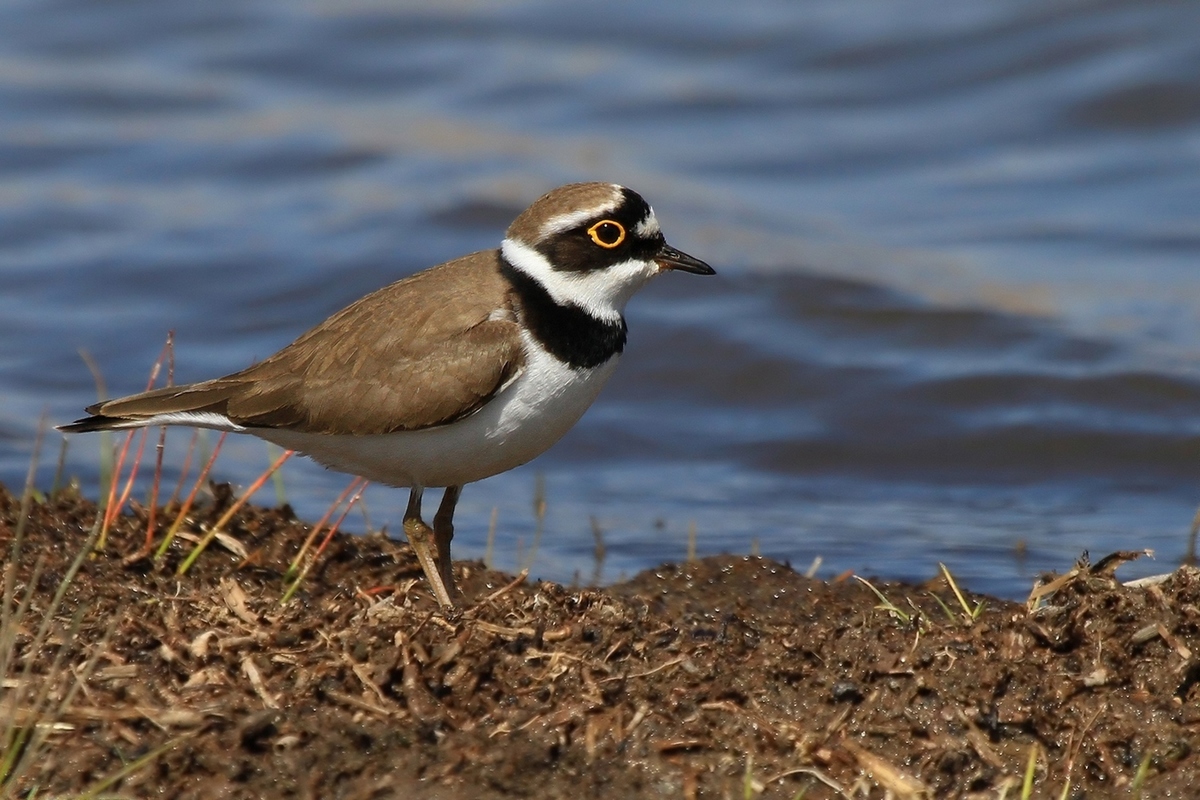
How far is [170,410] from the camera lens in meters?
6.52

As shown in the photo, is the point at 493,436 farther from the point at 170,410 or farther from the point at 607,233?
the point at 170,410

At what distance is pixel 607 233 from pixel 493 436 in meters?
1.03

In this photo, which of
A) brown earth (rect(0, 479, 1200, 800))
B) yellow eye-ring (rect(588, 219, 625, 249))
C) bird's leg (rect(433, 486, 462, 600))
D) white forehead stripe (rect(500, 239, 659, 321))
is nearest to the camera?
brown earth (rect(0, 479, 1200, 800))

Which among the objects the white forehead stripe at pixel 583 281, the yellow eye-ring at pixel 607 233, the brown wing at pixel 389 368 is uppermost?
the yellow eye-ring at pixel 607 233

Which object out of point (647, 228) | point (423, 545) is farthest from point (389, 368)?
point (647, 228)

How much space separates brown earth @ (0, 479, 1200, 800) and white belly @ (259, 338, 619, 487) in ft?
2.63

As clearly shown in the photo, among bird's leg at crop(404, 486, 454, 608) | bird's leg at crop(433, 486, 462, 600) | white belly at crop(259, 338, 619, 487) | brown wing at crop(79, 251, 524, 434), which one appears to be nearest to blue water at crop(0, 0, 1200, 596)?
bird's leg at crop(433, 486, 462, 600)

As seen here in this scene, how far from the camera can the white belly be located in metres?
6.07

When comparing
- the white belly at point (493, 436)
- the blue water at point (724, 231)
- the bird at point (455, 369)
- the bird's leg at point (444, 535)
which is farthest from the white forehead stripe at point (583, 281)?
the blue water at point (724, 231)

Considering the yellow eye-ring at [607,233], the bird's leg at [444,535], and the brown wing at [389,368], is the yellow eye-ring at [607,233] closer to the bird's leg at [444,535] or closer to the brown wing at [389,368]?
the brown wing at [389,368]

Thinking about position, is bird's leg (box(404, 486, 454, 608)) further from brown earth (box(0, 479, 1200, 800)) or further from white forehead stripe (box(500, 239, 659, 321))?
white forehead stripe (box(500, 239, 659, 321))

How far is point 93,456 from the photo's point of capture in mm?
10469

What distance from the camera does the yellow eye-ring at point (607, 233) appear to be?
6453mm

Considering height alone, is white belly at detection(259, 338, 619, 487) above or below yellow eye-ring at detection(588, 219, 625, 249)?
below
